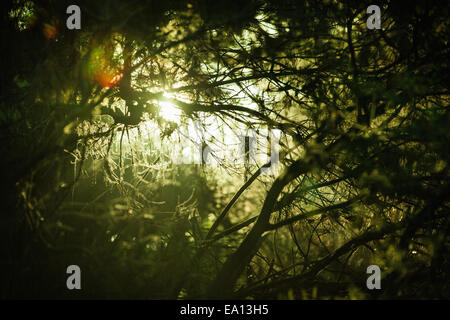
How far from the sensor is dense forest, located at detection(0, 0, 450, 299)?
2.93m

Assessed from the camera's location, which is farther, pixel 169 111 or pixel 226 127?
pixel 226 127

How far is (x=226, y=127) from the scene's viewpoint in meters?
4.68

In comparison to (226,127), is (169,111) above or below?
above

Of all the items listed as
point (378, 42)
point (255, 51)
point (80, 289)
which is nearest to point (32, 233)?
point (80, 289)

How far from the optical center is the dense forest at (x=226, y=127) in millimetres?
2934

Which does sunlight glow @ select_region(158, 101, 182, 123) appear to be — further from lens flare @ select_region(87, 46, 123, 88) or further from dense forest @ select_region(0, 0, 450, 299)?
lens flare @ select_region(87, 46, 123, 88)

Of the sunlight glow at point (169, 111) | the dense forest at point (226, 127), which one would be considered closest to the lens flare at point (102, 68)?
the dense forest at point (226, 127)

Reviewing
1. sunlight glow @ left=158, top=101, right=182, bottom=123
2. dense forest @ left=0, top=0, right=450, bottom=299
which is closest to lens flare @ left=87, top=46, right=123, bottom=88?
dense forest @ left=0, top=0, right=450, bottom=299

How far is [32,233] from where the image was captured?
2750mm

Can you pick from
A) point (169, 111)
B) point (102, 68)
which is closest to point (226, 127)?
point (169, 111)

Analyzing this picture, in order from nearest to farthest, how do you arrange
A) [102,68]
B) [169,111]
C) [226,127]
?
[102,68] < [169,111] < [226,127]

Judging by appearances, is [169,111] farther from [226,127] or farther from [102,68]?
[102,68]

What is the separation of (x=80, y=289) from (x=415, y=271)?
10.6 ft
